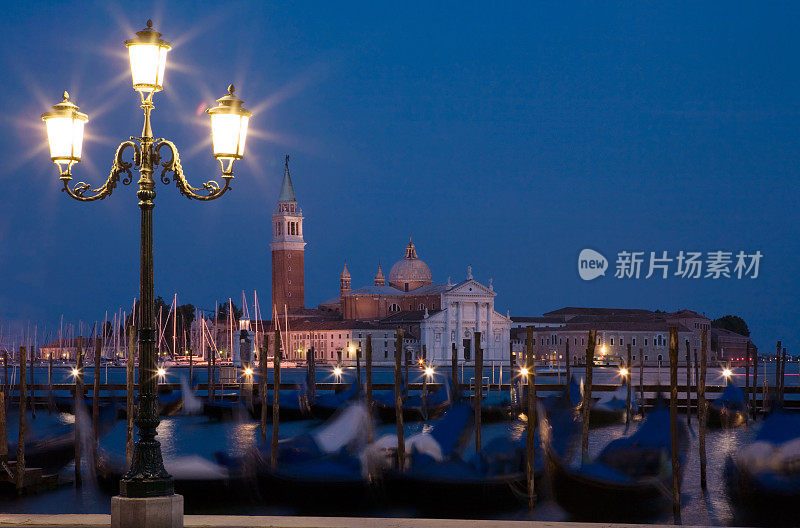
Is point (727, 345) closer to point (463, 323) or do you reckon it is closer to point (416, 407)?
point (463, 323)

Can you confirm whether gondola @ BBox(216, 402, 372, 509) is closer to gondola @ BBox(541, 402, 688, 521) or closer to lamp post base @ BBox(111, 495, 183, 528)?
gondola @ BBox(541, 402, 688, 521)

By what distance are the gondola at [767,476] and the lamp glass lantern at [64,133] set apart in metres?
8.37

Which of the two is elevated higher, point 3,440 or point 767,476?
point 3,440

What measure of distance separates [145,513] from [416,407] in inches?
733

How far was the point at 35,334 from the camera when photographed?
65875 millimetres

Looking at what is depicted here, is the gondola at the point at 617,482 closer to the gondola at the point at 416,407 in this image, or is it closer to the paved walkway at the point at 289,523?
the paved walkway at the point at 289,523

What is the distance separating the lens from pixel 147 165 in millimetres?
5570

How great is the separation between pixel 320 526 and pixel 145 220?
75.1 inches

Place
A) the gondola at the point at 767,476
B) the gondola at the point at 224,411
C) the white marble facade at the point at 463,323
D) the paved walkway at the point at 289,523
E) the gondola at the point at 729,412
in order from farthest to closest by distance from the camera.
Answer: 1. the white marble facade at the point at 463,323
2. the gondola at the point at 224,411
3. the gondola at the point at 729,412
4. the gondola at the point at 767,476
5. the paved walkway at the point at 289,523

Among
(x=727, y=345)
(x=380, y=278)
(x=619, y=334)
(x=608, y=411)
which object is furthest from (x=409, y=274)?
(x=608, y=411)

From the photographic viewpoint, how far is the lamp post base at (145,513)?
5.49 m

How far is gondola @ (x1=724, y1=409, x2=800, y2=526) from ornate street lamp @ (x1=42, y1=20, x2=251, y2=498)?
7.76 metres

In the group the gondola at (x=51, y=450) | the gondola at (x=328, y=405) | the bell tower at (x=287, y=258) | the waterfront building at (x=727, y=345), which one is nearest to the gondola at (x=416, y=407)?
the gondola at (x=328, y=405)

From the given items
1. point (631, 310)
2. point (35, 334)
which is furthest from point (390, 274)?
point (35, 334)
